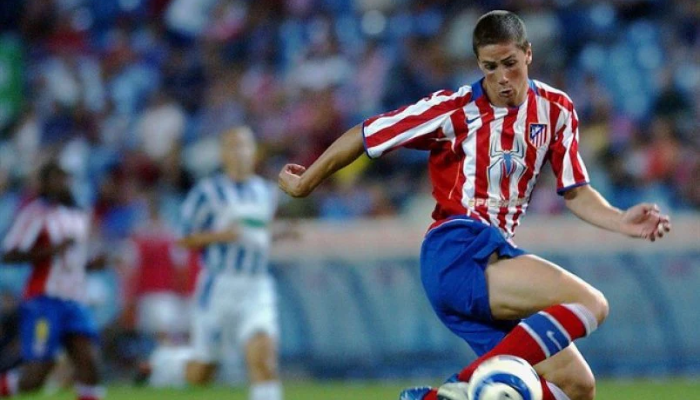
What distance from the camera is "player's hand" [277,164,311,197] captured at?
620 centimetres

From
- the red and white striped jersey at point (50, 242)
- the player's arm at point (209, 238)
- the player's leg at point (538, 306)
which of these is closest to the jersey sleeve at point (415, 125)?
the player's leg at point (538, 306)

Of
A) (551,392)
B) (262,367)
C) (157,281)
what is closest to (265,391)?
(262,367)

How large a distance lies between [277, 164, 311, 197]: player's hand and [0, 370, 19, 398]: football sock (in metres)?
4.33

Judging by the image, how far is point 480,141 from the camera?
6086 mm

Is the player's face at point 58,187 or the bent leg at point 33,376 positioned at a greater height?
the player's face at point 58,187

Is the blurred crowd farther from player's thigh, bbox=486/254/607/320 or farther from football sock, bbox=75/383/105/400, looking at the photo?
player's thigh, bbox=486/254/607/320

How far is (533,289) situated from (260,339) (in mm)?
4338

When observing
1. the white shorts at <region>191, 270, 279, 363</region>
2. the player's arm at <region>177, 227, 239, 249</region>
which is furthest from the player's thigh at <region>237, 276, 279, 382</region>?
the player's arm at <region>177, 227, 239, 249</region>

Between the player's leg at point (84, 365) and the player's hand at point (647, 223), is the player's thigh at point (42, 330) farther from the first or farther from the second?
the player's hand at point (647, 223)

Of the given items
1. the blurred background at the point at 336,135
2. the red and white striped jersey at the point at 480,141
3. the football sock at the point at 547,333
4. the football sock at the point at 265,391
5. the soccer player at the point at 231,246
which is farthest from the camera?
the blurred background at the point at 336,135

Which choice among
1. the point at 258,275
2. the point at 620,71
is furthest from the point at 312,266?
the point at 620,71

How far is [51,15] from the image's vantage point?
59.4 ft

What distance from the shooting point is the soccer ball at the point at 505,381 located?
5523 millimetres

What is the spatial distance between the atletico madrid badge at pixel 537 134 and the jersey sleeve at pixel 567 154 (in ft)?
0.25
